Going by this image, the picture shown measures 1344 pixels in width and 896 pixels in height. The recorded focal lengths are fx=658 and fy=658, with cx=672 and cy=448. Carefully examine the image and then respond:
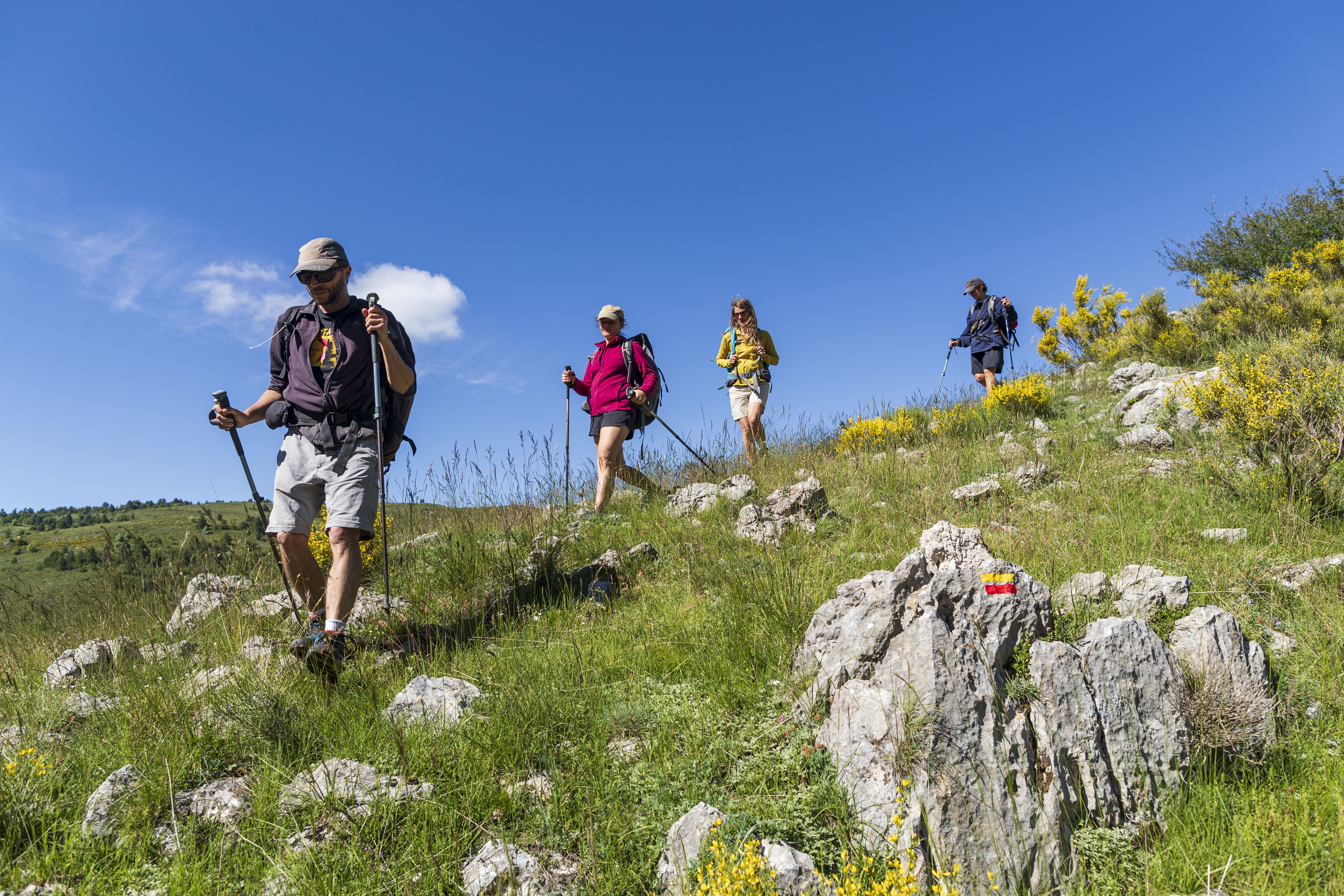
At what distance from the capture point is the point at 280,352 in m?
4.39

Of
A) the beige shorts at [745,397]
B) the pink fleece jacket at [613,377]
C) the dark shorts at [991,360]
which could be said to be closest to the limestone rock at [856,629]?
the pink fleece jacket at [613,377]

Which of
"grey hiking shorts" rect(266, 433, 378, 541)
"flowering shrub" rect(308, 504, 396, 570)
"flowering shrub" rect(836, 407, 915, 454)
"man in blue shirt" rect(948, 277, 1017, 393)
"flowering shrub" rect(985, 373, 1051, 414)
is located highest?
"man in blue shirt" rect(948, 277, 1017, 393)

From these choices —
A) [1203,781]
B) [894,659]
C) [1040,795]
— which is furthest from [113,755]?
[1203,781]

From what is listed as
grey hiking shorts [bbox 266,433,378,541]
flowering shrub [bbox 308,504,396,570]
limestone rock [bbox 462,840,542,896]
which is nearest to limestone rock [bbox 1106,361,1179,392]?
flowering shrub [bbox 308,504,396,570]

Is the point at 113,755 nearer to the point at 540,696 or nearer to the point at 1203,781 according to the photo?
the point at 540,696

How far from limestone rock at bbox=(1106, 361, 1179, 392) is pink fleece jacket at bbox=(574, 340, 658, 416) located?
335 inches

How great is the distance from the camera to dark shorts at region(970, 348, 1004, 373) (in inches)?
406

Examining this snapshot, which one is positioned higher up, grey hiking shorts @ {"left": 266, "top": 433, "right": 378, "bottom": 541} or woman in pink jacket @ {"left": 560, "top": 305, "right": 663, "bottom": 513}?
woman in pink jacket @ {"left": 560, "top": 305, "right": 663, "bottom": 513}

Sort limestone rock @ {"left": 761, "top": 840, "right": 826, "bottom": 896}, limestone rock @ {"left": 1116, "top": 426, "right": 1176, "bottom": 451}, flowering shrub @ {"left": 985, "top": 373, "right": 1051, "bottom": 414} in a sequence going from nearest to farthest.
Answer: limestone rock @ {"left": 761, "top": 840, "right": 826, "bottom": 896}
limestone rock @ {"left": 1116, "top": 426, "right": 1176, "bottom": 451}
flowering shrub @ {"left": 985, "top": 373, "right": 1051, "bottom": 414}

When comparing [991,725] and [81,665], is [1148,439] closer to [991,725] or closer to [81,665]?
[991,725]

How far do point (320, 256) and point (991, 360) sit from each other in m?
9.52

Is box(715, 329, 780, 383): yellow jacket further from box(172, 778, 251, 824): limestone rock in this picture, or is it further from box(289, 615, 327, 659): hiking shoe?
box(172, 778, 251, 824): limestone rock

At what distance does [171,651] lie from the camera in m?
4.11

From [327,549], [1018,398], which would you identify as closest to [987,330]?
[1018,398]
